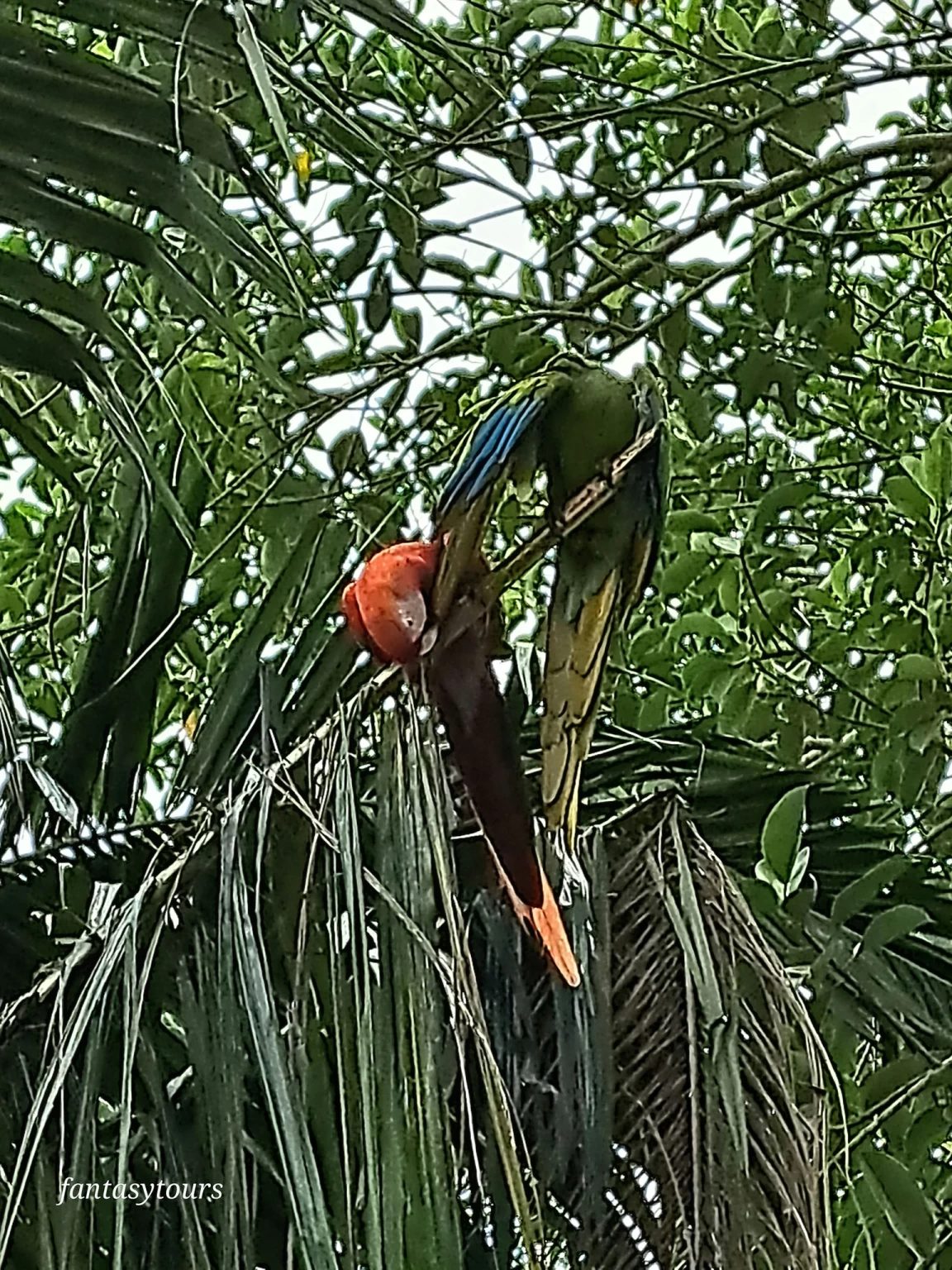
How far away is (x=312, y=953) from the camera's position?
0.61 meters

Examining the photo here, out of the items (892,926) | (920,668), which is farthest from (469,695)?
(920,668)

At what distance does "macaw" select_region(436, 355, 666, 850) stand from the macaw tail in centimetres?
8

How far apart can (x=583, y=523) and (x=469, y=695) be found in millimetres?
154

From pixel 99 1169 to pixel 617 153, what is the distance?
3.36 feet

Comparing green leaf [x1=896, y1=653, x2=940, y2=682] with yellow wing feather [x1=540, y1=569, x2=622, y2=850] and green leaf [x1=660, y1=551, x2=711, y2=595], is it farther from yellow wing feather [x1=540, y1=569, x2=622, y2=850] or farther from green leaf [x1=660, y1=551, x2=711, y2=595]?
yellow wing feather [x1=540, y1=569, x2=622, y2=850]

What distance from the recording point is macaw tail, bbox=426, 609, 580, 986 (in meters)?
0.62

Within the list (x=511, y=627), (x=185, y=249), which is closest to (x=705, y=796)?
(x=185, y=249)

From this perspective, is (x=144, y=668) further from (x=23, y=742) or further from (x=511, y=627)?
(x=511, y=627)

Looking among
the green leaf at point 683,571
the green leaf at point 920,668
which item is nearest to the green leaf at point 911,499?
the green leaf at point 920,668

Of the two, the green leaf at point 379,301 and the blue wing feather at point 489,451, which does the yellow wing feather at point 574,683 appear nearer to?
the blue wing feather at point 489,451

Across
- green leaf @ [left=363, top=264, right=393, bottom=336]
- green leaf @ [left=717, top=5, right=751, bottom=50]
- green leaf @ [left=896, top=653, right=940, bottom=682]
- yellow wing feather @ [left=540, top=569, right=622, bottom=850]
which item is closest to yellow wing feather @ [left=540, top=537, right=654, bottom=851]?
yellow wing feather @ [left=540, top=569, right=622, bottom=850]

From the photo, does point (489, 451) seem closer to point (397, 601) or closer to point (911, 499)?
point (397, 601)

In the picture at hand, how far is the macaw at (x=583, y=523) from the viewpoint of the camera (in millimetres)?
725

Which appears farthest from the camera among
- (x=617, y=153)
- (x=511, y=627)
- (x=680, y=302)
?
(x=511, y=627)
